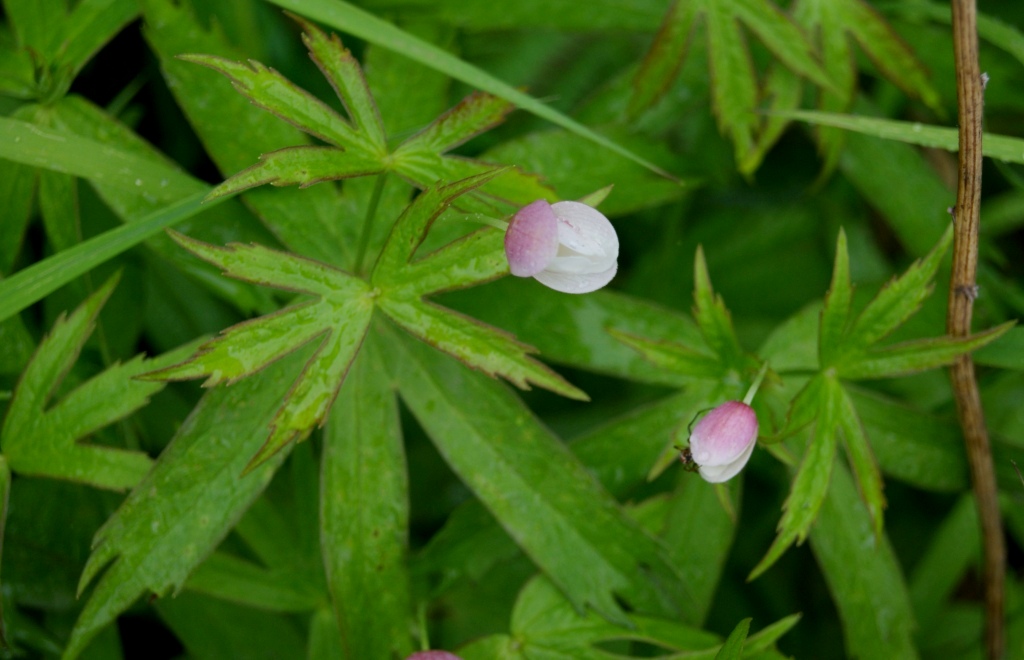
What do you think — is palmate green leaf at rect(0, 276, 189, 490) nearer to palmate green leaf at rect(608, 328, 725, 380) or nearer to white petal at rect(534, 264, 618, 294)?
white petal at rect(534, 264, 618, 294)

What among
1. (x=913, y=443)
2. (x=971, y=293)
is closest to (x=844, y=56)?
(x=971, y=293)

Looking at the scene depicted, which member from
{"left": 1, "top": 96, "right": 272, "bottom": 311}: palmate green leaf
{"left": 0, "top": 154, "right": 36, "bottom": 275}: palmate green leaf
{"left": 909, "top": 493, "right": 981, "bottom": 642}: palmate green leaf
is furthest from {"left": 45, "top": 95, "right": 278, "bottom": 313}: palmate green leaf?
{"left": 909, "top": 493, "right": 981, "bottom": 642}: palmate green leaf

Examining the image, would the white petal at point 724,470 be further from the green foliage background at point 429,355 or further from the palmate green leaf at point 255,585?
the palmate green leaf at point 255,585

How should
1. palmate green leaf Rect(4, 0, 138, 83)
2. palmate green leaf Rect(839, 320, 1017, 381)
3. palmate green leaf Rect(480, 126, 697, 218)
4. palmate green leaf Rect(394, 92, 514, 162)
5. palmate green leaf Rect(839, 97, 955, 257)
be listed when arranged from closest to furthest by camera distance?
palmate green leaf Rect(394, 92, 514, 162)
palmate green leaf Rect(839, 320, 1017, 381)
palmate green leaf Rect(4, 0, 138, 83)
palmate green leaf Rect(480, 126, 697, 218)
palmate green leaf Rect(839, 97, 955, 257)

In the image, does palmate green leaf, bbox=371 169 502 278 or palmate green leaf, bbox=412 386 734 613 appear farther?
palmate green leaf, bbox=412 386 734 613

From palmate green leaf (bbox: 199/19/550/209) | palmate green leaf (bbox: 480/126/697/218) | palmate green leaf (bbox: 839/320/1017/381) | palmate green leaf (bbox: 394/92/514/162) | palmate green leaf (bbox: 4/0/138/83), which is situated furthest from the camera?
palmate green leaf (bbox: 480/126/697/218)

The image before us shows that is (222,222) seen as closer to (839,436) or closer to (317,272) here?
(317,272)
